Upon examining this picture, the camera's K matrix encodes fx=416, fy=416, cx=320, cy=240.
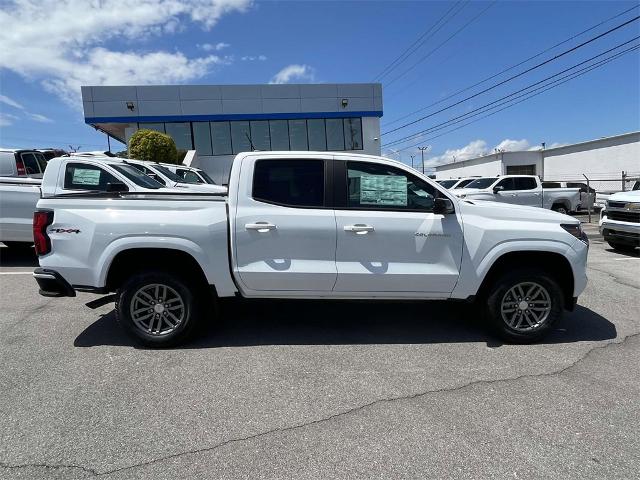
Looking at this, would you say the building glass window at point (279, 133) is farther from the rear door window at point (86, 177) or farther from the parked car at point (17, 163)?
the rear door window at point (86, 177)

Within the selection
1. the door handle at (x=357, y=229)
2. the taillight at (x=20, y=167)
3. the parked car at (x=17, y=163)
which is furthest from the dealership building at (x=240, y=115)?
the door handle at (x=357, y=229)

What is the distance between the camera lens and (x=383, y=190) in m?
4.23

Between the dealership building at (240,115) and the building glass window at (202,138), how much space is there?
0.07 metres

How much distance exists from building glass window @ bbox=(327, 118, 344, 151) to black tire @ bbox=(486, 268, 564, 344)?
93.5 ft

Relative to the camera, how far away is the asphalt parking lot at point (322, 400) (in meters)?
2.57

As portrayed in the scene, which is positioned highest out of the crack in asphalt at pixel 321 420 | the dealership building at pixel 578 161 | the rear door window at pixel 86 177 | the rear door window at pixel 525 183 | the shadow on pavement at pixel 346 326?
the dealership building at pixel 578 161

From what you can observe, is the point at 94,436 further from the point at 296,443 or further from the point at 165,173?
the point at 165,173

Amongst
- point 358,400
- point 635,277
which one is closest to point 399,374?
point 358,400

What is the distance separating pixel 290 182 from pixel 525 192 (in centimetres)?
1414

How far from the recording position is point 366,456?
2615mm

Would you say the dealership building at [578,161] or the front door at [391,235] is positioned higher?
the dealership building at [578,161]

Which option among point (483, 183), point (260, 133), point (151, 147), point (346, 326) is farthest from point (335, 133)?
point (346, 326)

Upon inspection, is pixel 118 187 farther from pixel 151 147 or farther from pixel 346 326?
pixel 151 147

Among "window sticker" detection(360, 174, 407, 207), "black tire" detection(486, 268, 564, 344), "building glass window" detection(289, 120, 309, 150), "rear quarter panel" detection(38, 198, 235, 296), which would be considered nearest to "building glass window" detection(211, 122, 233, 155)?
"building glass window" detection(289, 120, 309, 150)
